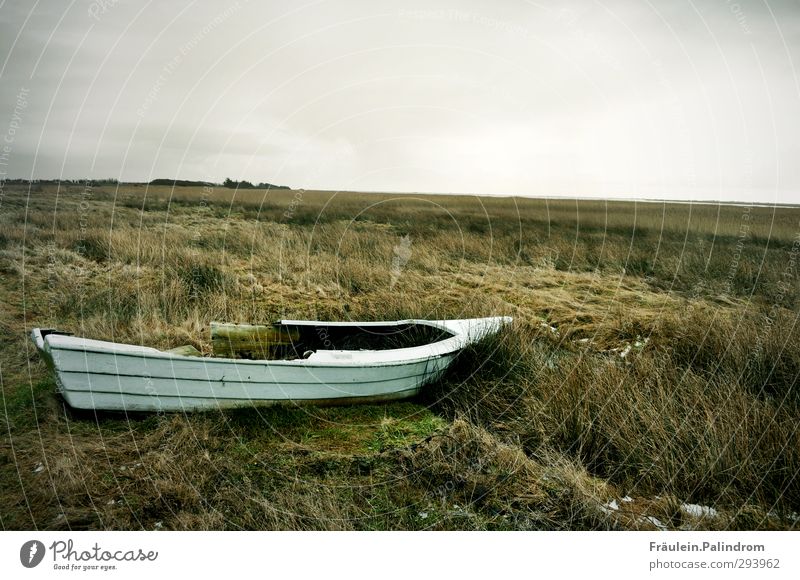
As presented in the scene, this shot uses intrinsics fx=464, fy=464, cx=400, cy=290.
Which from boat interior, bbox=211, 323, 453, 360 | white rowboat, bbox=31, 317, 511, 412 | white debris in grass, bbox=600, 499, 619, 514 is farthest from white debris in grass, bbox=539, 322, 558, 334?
white debris in grass, bbox=600, 499, 619, 514

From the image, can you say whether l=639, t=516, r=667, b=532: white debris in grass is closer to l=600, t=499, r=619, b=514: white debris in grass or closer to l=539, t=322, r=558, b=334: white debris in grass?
l=600, t=499, r=619, b=514: white debris in grass

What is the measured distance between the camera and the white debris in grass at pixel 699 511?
10.5 feet

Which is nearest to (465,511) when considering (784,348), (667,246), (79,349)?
(79,349)

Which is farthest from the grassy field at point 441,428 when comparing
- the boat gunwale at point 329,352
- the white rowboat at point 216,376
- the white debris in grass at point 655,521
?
the boat gunwale at point 329,352

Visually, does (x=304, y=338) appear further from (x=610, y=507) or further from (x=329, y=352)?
(x=610, y=507)

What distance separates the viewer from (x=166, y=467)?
3494 mm

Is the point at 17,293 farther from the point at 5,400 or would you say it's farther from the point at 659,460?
the point at 659,460

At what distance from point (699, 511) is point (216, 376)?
3864 mm

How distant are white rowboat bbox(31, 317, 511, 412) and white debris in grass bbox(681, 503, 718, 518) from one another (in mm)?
2429

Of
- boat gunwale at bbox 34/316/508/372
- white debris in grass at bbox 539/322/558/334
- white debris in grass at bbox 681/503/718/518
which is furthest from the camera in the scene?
white debris in grass at bbox 539/322/558/334

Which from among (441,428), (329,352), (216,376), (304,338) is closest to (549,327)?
(441,428)

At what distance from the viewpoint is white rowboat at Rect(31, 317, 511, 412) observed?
12.6ft

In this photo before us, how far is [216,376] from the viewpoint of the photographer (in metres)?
4.07

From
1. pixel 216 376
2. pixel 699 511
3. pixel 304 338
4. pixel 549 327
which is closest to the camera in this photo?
pixel 699 511
